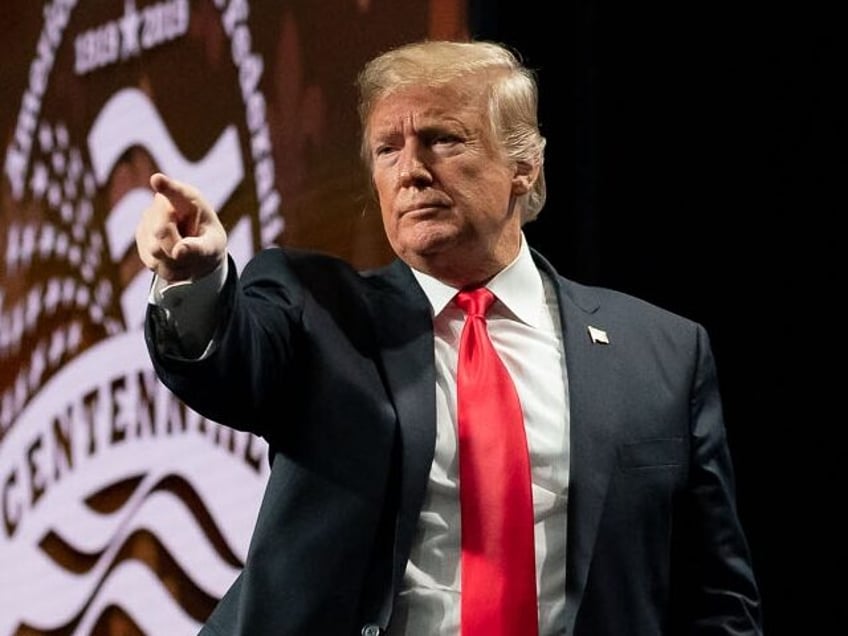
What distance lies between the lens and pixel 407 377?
1.90m

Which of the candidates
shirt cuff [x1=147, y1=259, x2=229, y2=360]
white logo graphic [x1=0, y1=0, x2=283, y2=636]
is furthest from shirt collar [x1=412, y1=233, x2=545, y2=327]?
white logo graphic [x1=0, y1=0, x2=283, y2=636]

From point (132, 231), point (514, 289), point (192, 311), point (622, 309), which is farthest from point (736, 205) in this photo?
point (192, 311)

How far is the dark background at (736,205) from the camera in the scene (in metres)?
2.77

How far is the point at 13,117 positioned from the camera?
3.51m

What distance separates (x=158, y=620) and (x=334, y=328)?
53.9 inches

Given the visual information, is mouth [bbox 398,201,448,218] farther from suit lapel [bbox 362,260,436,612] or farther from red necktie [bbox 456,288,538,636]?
red necktie [bbox 456,288,538,636]

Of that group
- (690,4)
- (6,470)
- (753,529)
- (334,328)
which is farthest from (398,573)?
(6,470)

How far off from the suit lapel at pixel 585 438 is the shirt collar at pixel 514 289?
37 millimetres

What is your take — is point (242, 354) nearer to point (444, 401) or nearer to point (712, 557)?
point (444, 401)

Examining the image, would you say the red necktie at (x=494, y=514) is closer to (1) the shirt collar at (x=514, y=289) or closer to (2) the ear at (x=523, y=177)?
(1) the shirt collar at (x=514, y=289)

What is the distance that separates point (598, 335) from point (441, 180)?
0.26 metres

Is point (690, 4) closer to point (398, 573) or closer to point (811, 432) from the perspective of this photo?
point (811, 432)

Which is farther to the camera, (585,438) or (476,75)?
(476,75)

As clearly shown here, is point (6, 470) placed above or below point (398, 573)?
below
